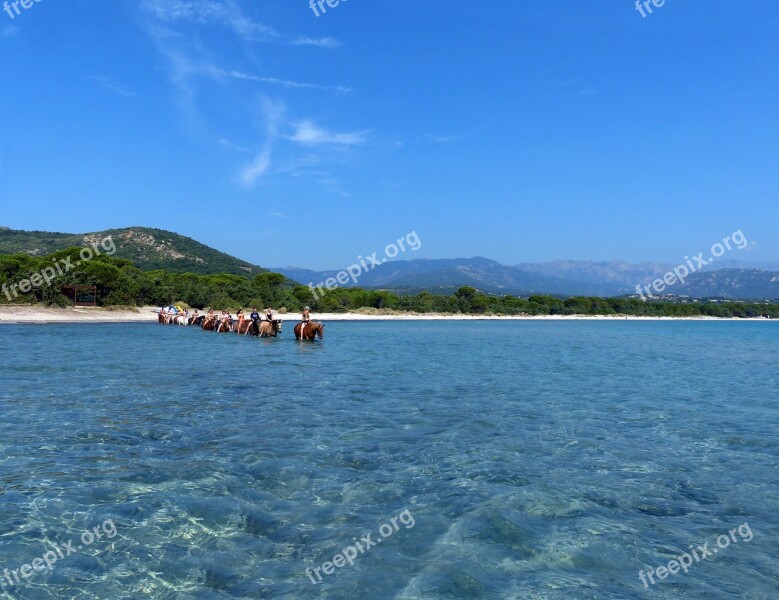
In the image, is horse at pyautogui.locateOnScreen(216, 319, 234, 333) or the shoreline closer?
horse at pyautogui.locateOnScreen(216, 319, 234, 333)

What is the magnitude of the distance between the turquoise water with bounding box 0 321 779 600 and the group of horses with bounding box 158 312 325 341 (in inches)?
930

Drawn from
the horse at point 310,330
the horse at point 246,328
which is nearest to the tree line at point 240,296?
the horse at point 246,328

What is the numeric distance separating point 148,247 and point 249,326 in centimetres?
12699

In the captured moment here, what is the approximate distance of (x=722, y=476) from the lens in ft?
35.9

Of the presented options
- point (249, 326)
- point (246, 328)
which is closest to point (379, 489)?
point (249, 326)

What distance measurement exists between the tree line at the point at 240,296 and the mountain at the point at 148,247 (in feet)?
146

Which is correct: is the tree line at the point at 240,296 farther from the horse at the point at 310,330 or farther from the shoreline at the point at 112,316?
the horse at the point at 310,330

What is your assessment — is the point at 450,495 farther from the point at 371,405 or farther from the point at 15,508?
the point at 371,405

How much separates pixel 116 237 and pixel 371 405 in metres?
174

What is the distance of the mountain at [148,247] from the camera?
5645 inches

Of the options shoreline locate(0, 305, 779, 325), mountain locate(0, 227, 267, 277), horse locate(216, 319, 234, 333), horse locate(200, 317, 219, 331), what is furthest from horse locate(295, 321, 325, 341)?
mountain locate(0, 227, 267, 277)

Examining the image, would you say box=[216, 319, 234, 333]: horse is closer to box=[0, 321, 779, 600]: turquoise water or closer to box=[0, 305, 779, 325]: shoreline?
box=[0, 305, 779, 325]: shoreline

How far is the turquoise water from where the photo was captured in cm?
671

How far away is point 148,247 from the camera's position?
16388 cm
